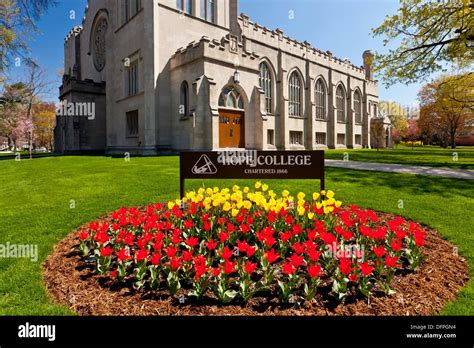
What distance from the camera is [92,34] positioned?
109ft

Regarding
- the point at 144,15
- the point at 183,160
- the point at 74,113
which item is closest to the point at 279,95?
the point at 144,15

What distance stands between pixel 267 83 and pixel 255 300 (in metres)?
27.8

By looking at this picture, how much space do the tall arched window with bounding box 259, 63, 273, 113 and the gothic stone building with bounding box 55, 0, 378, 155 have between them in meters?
0.10

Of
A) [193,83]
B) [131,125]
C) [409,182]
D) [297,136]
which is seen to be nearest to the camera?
[409,182]

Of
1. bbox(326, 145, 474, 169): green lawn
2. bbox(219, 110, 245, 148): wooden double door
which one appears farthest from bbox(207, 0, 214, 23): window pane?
bbox(326, 145, 474, 169): green lawn

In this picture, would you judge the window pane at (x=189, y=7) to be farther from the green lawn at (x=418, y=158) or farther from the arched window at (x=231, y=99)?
the green lawn at (x=418, y=158)

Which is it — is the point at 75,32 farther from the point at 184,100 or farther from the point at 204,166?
the point at 204,166

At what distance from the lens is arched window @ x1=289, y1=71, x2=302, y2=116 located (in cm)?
3145

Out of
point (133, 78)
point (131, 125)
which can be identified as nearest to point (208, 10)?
point (133, 78)

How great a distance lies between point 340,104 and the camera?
40188 millimetres

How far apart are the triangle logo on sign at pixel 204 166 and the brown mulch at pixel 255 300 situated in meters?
2.67

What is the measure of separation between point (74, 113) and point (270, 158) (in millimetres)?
31113

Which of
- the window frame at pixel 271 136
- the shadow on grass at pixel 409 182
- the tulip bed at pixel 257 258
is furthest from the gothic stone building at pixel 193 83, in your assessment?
the tulip bed at pixel 257 258

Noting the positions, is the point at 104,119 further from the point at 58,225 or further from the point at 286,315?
the point at 286,315
